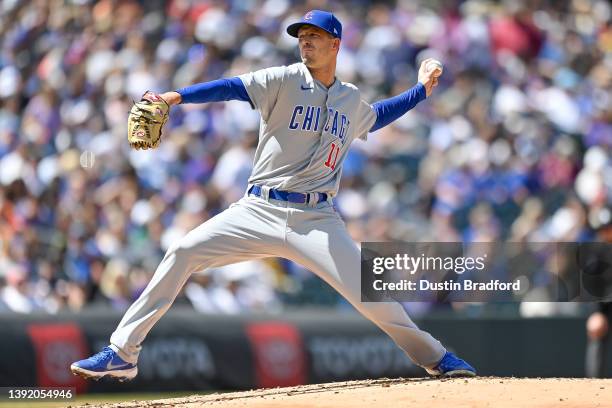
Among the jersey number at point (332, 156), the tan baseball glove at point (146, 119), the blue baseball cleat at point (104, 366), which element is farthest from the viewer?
the jersey number at point (332, 156)

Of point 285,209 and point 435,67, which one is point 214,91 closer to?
point 285,209

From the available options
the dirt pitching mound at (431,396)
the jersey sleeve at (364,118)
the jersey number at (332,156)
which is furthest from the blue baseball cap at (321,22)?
the dirt pitching mound at (431,396)

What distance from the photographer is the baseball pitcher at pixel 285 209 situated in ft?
19.8

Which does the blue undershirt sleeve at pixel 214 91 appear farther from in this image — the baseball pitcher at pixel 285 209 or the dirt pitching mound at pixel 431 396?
the dirt pitching mound at pixel 431 396

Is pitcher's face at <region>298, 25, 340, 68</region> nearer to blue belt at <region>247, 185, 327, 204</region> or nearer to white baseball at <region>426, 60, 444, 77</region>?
blue belt at <region>247, 185, 327, 204</region>

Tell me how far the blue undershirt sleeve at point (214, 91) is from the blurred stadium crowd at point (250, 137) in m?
4.69

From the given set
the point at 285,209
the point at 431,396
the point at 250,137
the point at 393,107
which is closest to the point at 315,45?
the point at 393,107

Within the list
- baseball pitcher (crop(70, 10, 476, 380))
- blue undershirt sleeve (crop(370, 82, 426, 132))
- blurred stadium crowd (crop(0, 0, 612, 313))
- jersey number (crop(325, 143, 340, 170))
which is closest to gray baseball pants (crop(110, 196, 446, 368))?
baseball pitcher (crop(70, 10, 476, 380))

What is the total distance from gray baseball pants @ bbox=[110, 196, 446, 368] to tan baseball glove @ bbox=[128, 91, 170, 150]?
616mm

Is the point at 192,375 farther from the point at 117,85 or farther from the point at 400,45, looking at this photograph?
the point at 400,45

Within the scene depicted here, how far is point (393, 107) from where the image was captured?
21.7 feet

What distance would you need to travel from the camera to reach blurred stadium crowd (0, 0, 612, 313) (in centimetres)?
1071

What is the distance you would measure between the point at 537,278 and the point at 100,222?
4.20 meters

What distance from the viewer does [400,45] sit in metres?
13.3
